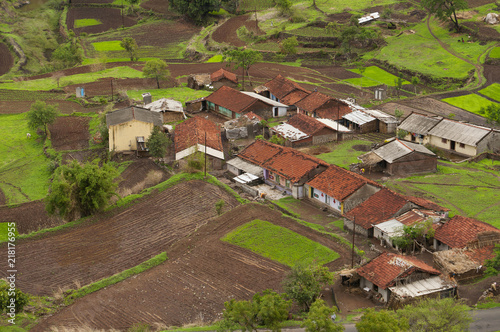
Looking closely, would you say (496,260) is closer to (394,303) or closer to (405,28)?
(394,303)

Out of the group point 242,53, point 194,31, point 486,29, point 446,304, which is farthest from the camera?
point 194,31

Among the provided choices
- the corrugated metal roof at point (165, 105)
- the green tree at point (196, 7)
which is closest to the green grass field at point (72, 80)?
the corrugated metal roof at point (165, 105)

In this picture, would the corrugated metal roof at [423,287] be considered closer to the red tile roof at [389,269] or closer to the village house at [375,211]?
the red tile roof at [389,269]

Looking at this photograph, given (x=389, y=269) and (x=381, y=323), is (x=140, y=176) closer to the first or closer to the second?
(x=389, y=269)

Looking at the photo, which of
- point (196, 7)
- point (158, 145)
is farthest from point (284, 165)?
point (196, 7)

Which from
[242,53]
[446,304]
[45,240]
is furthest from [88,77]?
[446,304]

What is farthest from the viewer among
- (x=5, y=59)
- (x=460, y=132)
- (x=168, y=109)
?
(x=5, y=59)

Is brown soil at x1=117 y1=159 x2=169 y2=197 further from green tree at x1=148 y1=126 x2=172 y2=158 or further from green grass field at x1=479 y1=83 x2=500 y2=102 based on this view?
green grass field at x1=479 y1=83 x2=500 y2=102
